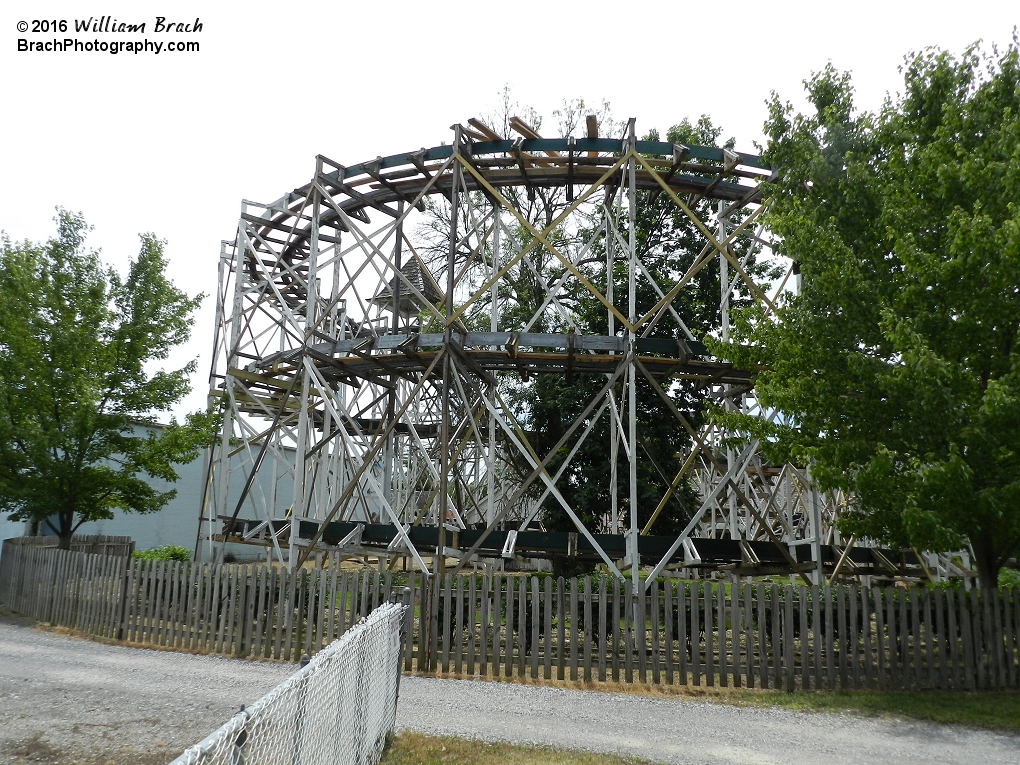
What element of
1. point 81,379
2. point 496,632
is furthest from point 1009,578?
point 81,379

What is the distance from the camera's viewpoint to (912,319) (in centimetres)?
907

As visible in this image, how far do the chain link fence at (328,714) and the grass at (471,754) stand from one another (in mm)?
194

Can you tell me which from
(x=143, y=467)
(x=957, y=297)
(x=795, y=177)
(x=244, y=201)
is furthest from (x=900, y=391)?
(x=244, y=201)

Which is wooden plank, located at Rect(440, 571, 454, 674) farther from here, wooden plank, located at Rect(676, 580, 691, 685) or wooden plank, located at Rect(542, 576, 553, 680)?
wooden plank, located at Rect(676, 580, 691, 685)

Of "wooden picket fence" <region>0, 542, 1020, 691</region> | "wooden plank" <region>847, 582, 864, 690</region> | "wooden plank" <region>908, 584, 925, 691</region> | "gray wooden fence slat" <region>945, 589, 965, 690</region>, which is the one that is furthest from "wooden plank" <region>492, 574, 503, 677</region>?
"gray wooden fence slat" <region>945, 589, 965, 690</region>

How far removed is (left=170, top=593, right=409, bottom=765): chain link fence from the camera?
303 centimetres

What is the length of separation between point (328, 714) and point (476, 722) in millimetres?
3656

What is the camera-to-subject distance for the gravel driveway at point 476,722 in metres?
6.82

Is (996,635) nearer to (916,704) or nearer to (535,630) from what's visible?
(916,704)

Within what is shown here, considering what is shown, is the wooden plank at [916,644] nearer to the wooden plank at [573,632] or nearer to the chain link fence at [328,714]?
the wooden plank at [573,632]

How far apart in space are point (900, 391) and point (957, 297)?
133 centimetres

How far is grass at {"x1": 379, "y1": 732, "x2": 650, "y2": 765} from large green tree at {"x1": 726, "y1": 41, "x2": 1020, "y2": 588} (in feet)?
14.5

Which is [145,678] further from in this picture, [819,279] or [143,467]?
[819,279]

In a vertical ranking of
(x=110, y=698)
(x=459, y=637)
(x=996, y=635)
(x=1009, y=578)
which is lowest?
(x=110, y=698)
